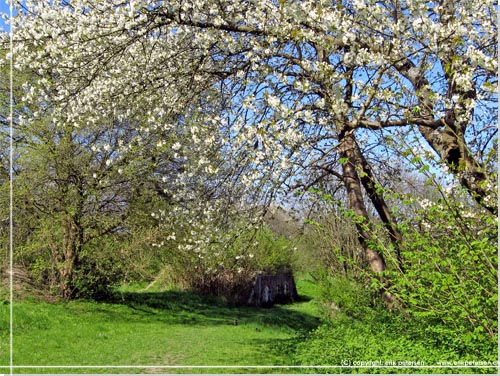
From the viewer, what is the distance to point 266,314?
15.2 meters

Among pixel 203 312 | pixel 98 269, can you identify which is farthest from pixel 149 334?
pixel 203 312

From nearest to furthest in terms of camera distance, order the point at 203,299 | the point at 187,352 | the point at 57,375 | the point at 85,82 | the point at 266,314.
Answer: the point at 57,375
the point at 85,82
the point at 187,352
the point at 266,314
the point at 203,299

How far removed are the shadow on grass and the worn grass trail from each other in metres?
0.03

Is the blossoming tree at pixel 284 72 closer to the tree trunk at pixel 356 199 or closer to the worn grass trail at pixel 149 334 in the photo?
the tree trunk at pixel 356 199

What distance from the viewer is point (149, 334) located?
1023 cm

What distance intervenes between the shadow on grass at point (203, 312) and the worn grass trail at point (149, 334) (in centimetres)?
3

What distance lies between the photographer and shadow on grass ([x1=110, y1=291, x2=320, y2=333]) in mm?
13094

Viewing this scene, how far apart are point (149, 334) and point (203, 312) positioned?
4.47 m

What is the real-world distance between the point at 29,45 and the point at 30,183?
17.5 ft

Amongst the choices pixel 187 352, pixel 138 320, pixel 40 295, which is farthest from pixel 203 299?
pixel 187 352

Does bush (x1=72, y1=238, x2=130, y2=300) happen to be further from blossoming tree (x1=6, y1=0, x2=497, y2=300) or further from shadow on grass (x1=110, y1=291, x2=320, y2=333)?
blossoming tree (x1=6, y1=0, x2=497, y2=300)

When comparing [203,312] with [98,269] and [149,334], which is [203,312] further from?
[149,334]

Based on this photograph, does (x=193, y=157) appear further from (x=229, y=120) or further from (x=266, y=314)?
(x=266, y=314)

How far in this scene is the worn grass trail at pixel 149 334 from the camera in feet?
24.2
